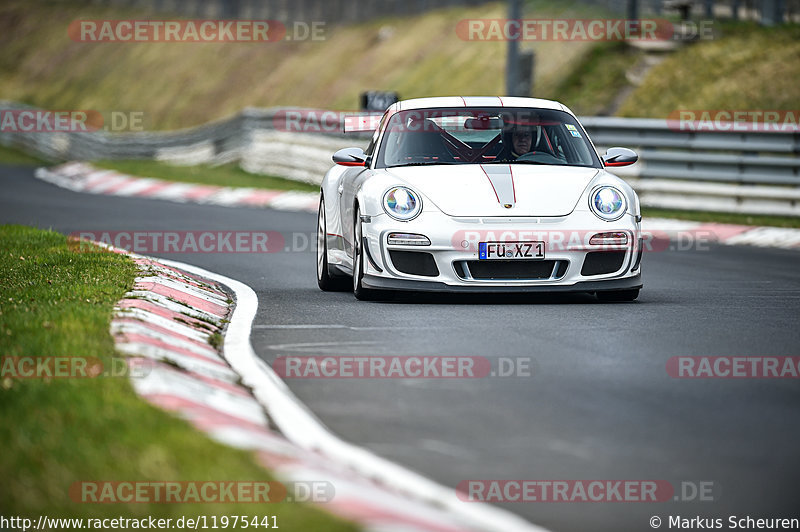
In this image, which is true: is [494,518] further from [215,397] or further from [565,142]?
[565,142]

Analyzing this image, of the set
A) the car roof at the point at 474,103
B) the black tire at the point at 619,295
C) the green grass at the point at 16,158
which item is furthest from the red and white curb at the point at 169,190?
the black tire at the point at 619,295

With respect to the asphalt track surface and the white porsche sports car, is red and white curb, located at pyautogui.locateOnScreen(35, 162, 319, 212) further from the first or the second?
the white porsche sports car

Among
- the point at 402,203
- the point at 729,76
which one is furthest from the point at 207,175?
the point at 402,203

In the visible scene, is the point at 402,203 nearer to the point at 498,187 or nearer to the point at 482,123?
the point at 498,187

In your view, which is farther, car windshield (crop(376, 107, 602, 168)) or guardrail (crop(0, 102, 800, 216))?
guardrail (crop(0, 102, 800, 216))

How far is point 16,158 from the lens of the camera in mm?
44656

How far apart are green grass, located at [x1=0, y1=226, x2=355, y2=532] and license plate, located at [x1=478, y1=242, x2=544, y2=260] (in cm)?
304

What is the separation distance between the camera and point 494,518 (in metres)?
4.57

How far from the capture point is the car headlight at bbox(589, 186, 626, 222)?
32.9 ft

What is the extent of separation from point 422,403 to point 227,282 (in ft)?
18.3

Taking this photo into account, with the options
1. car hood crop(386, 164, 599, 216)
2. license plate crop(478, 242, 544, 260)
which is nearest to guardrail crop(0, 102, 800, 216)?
car hood crop(386, 164, 599, 216)

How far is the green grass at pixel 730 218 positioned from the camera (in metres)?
18.9

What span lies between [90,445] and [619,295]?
608cm

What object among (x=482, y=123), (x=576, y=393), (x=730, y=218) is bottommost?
(x=576, y=393)
